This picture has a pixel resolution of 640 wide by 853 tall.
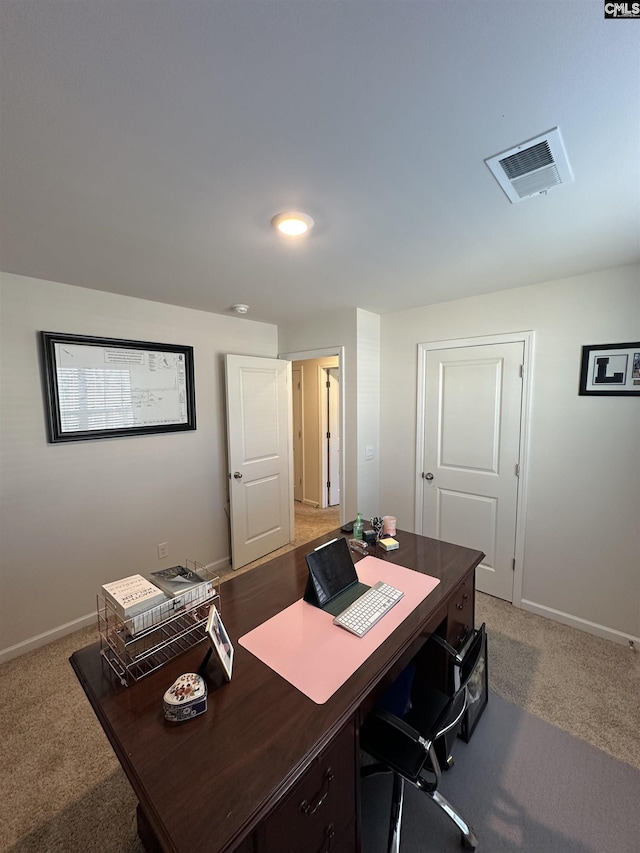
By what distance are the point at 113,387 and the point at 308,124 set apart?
2184 mm

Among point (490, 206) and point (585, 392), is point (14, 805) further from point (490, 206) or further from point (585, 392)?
point (585, 392)

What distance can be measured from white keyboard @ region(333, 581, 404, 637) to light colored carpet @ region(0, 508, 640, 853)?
43.6 inches

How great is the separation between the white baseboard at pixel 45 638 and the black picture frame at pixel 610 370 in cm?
375

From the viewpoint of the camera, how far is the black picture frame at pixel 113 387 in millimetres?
2248

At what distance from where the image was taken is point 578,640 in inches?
89.7

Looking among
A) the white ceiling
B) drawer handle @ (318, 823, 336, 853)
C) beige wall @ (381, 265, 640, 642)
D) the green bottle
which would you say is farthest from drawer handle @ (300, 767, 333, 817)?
beige wall @ (381, 265, 640, 642)

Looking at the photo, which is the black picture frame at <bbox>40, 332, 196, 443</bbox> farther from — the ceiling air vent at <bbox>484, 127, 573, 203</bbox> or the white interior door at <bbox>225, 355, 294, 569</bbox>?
the ceiling air vent at <bbox>484, 127, 573, 203</bbox>

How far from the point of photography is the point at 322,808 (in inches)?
35.9

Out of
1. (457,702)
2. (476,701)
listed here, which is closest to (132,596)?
(457,702)

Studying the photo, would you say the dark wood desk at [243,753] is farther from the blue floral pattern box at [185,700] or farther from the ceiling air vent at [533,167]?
the ceiling air vent at [533,167]

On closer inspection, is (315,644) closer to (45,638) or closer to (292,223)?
(292,223)

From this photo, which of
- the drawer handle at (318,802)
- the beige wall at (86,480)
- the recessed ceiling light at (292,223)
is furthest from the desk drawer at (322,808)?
the beige wall at (86,480)

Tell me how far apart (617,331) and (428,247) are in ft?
4.53

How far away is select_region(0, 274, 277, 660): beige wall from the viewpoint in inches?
83.9
